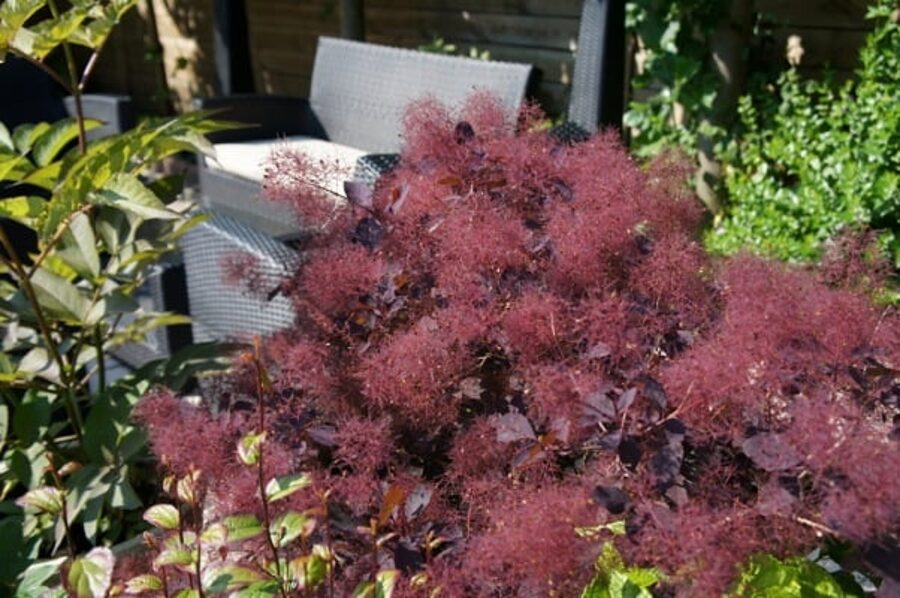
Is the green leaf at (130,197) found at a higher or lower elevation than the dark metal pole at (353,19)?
higher

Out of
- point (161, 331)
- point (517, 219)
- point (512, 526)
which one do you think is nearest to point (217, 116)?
point (161, 331)

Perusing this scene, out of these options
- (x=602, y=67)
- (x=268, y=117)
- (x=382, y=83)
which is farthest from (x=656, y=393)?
(x=268, y=117)

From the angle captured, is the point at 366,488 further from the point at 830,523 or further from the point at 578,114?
the point at 578,114

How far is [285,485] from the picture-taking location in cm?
95

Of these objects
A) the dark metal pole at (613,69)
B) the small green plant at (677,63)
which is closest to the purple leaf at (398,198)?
the dark metal pole at (613,69)

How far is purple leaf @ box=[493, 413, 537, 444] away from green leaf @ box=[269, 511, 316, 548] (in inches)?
7.4

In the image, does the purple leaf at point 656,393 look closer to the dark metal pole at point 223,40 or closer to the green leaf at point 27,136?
the green leaf at point 27,136

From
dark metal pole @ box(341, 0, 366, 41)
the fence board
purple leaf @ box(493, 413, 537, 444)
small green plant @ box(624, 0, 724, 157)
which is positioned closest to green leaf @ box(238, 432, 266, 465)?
purple leaf @ box(493, 413, 537, 444)

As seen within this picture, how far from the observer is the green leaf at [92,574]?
1.04 metres

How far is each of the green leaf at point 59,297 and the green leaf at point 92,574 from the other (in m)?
0.49

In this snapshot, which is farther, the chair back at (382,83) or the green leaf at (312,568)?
the chair back at (382,83)

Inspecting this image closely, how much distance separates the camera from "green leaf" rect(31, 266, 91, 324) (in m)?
1.46

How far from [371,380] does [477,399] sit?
113 millimetres

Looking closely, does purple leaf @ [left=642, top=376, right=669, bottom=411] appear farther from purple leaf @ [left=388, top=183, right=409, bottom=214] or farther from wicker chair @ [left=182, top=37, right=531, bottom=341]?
wicker chair @ [left=182, top=37, right=531, bottom=341]
